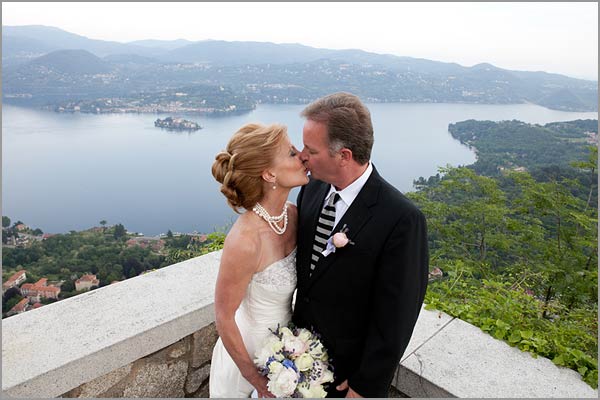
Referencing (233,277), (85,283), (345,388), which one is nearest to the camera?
(233,277)

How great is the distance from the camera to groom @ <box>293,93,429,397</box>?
1.50 m

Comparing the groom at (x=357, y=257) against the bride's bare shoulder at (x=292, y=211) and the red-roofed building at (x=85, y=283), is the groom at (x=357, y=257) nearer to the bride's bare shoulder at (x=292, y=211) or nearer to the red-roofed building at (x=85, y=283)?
the bride's bare shoulder at (x=292, y=211)

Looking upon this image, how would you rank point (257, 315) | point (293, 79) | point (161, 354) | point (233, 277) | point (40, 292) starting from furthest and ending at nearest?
point (293, 79), point (40, 292), point (161, 354), point (257, 315), point (233, 277)

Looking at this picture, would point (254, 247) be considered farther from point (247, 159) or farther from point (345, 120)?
point (345, 120)

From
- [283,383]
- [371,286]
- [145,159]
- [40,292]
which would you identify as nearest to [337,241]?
[371,286]

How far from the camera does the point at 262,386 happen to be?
71.1 inches

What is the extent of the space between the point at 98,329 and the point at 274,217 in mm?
1011

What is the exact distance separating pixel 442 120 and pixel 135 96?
184ft

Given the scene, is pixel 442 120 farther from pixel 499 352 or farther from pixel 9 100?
pixel 9 100

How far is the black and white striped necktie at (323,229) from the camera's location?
168 cm

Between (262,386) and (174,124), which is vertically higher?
(262,386)

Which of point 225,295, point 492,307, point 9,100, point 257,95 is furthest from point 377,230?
point 9,100

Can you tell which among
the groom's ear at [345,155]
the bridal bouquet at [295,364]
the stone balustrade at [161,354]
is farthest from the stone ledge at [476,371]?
the groom's ear at [345,155]

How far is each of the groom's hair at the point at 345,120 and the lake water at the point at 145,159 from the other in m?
28.2
